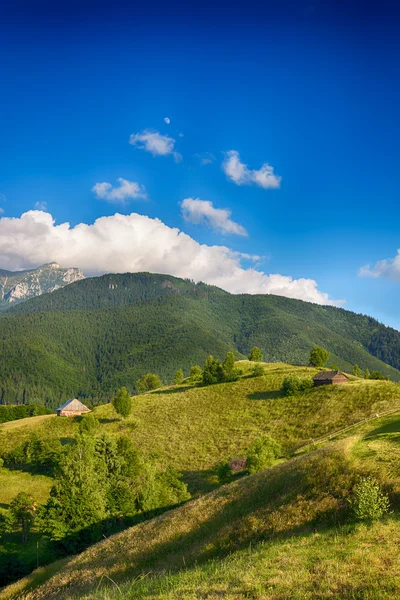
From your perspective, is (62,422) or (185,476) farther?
(62,422)

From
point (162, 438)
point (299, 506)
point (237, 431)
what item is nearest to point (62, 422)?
point (162, 438)

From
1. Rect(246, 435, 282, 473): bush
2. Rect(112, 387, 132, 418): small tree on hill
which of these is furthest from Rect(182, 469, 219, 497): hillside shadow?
Rect(112, 387, 132, 418): small tree on hill

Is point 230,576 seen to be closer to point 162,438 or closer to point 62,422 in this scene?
point 162,438

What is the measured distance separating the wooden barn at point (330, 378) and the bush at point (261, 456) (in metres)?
34.5

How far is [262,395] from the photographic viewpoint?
89.6 meters

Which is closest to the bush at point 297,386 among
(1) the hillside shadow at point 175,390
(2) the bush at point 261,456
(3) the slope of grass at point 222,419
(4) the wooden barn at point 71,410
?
(3) the slope of grass at point 222,419

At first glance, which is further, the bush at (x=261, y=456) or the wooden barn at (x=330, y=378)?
the wooden barn at (x=330, y=378)

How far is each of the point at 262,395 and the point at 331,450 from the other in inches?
2501

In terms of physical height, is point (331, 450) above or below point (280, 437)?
above

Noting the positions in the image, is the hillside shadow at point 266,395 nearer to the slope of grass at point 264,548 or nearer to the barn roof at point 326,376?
the barn roof at point 326,376

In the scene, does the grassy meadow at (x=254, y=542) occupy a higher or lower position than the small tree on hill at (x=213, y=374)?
lower

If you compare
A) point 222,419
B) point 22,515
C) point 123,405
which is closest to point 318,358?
point 222,419

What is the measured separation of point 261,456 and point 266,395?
39923 millimetres

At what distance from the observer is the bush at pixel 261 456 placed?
49.0 m
